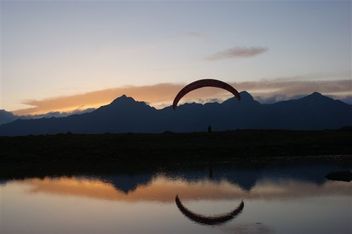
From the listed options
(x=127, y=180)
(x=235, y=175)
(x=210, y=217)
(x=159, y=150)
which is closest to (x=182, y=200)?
(x=210, y=217)

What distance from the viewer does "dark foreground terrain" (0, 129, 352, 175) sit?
1735 inches

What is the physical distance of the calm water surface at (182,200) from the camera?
62.6ft

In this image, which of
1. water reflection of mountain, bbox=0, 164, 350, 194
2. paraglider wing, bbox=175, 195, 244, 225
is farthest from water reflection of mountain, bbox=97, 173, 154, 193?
paraglider wing, bbox=175, 195, 244, 225

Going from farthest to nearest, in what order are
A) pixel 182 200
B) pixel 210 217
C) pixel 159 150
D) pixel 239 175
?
1. pixel 159 150
2. pixel 239 175
3. pixel 182 200
4. pixel 210 217

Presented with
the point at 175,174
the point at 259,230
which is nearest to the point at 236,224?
the point at 259,230

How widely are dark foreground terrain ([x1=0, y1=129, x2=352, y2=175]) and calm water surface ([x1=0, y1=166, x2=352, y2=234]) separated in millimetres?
7690

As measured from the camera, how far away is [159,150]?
1924 inches

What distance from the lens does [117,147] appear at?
50.2m

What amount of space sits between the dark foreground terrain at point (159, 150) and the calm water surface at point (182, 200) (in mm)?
7690

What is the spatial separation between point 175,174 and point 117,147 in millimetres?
16221

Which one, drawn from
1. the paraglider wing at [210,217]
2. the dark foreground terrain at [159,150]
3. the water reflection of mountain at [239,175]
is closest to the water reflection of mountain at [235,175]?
the water reflection of mountain at [239,175]

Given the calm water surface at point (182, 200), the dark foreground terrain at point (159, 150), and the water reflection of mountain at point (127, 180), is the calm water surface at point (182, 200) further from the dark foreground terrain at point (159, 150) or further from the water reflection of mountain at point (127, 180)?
the dark foreground terrain at point (159, 150)

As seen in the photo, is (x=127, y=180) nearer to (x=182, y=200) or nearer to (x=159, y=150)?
(x=182, y=200)

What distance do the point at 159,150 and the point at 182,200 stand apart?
24223 mm
